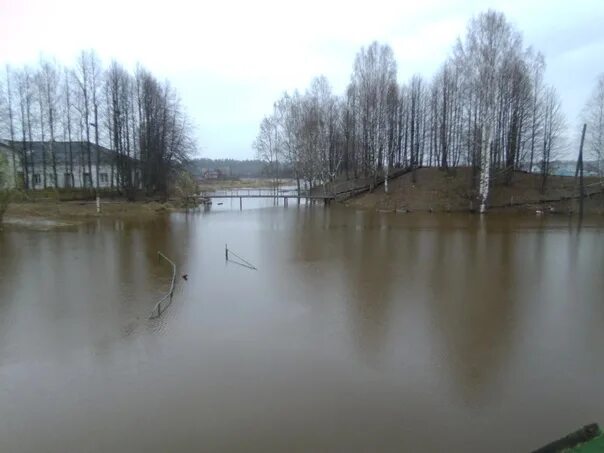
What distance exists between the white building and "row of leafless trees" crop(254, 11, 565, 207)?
19.0 meters

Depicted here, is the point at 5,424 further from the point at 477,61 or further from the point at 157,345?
the point at 477,61

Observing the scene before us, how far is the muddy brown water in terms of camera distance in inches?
179

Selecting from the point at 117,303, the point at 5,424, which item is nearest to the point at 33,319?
the point at 117,303

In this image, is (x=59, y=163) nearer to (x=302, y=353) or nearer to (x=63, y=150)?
(x=63, y=150)

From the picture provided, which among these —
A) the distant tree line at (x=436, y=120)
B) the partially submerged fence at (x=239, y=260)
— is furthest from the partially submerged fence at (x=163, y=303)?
the distant tree line at (x=436, y=120)

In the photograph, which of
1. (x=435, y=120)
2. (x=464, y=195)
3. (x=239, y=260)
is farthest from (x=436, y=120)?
(x=239, y=260)

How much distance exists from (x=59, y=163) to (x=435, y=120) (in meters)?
36.9

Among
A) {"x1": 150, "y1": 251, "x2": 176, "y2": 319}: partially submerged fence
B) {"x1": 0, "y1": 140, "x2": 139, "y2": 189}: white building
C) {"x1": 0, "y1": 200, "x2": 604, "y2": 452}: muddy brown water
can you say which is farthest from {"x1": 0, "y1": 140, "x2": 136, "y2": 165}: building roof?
{"x1": 150, "y1": 251, "x2": 176, "y2": 319}: partially submerged fence

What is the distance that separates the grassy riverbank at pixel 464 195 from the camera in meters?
28.7

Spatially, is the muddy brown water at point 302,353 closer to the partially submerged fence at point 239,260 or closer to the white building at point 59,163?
the partially submerged fence at point 239,260

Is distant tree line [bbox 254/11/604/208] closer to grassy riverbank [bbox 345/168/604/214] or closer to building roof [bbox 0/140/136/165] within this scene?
grassy riverbank [bbox 345/168/604/214]

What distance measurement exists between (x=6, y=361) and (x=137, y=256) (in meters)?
8.19

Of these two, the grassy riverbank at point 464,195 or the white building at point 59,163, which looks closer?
the grassy riverbank at point 464,195

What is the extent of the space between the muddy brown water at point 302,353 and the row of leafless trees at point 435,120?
17.9 m
